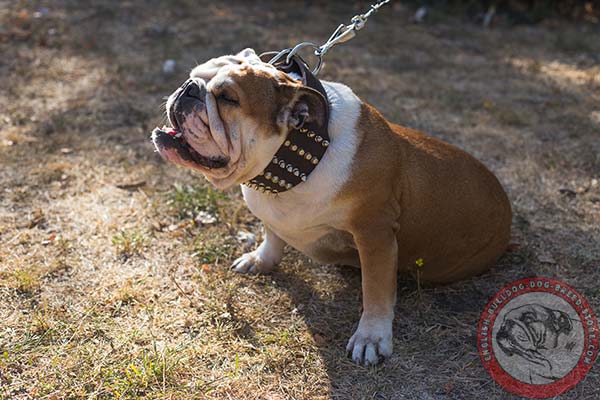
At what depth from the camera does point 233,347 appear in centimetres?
328

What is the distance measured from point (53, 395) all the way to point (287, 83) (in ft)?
5.73

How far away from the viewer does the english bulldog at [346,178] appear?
9.63ft

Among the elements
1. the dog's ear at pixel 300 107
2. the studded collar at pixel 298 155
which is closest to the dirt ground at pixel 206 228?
the studded collar at pixel 298 155

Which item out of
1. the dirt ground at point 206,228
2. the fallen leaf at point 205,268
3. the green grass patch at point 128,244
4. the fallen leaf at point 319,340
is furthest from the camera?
the green grass patch at point 128,244

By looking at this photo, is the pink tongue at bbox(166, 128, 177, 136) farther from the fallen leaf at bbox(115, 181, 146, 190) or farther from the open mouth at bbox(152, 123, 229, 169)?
the fallen leaf at bbox(115, 181, 146, 190)

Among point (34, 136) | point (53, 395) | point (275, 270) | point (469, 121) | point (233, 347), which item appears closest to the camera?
point (53, 395)

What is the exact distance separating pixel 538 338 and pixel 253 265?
1.66 metres

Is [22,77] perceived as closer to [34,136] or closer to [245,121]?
[34,136]

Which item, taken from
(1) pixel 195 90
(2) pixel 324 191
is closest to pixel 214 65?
(1) pixel 195 90

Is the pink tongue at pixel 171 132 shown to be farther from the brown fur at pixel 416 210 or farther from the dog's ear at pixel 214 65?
the brown fur at pixel 416 210

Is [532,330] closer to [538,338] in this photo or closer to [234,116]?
[538,338]

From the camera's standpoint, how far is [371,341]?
325cm

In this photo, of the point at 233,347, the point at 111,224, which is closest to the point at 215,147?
the point at 233,347

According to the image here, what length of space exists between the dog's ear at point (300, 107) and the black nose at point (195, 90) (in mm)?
367
